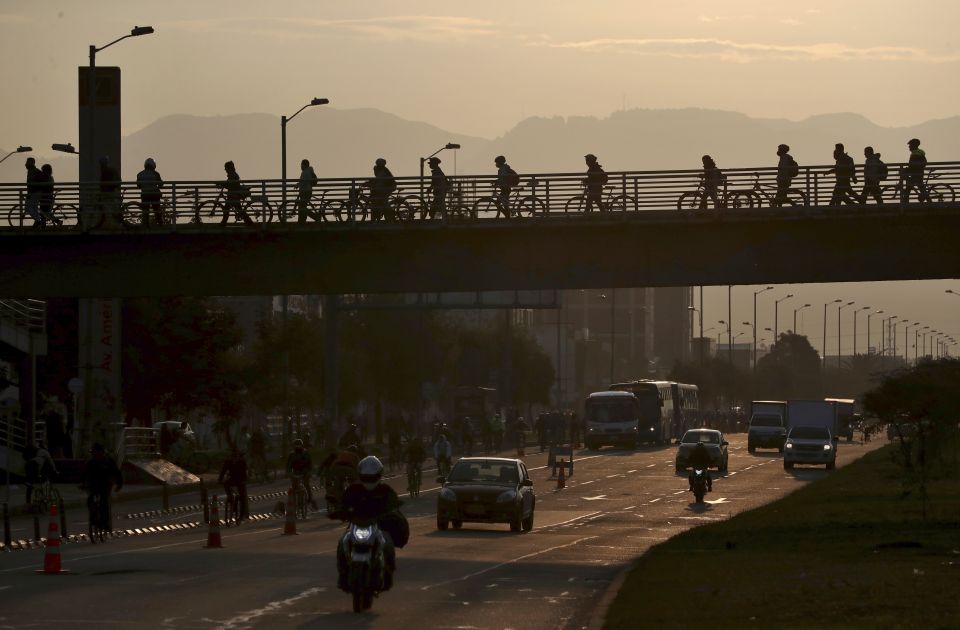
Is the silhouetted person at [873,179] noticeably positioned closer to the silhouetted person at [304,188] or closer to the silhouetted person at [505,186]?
the silhouetted person at [505,186]

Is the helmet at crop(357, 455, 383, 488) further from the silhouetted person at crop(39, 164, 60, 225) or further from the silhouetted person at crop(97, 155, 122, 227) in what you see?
the silhouetted person at crop(39, 164, 60, 225)

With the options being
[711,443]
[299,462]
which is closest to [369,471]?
[299,462]

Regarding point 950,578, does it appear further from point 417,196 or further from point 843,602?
point 417,196

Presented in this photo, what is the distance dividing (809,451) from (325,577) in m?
46.9

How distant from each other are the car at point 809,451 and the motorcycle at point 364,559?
5105 cm

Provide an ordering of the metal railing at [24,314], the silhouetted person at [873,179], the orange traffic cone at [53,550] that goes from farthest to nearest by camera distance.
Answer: the metal railing at [24,314]
the silhouetted person at [873,179]
the orange traffic cone at [53,550]

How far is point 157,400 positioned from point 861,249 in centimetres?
3861

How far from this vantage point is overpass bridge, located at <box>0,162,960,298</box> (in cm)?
4144

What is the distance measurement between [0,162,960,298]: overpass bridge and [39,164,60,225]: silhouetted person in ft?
0.64

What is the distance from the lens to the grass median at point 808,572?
1745cm

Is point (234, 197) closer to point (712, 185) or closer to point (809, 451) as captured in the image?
point (712, 185)

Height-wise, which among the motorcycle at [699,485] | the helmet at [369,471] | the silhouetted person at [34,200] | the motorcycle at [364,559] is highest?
the silhouetted person at [34,200]

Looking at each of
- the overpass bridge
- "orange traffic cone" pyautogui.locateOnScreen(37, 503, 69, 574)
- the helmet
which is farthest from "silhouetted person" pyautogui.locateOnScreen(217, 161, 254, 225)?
the helmet

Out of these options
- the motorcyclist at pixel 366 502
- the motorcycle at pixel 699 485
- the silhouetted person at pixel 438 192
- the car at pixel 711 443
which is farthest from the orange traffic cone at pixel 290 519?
the car at pixel 711 443
